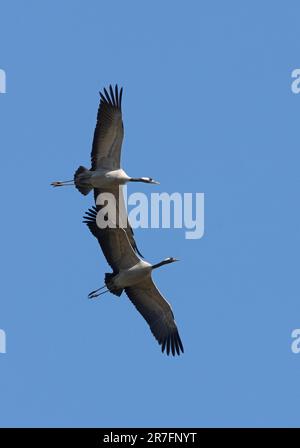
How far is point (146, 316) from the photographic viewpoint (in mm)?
39969

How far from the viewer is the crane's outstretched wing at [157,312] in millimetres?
39688

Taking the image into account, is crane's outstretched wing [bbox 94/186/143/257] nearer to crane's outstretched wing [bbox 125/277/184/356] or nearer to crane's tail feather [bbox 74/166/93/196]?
crane's tail feather [bbox 74/166/93/196]

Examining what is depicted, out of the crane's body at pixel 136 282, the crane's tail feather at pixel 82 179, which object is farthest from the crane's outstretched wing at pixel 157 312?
the crane's tail feather at pixel 82 179

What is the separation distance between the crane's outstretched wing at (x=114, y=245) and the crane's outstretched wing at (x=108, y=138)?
1.14m

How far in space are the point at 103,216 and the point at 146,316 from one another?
2.72m

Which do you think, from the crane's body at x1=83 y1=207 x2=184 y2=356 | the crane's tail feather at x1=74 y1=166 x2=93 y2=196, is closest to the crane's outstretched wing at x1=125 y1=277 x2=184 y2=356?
the crane's body at x1=83 y1=207 x2=184 y2=356

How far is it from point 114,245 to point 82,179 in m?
1.73

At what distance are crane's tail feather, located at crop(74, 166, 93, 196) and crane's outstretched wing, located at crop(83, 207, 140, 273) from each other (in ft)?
1.67

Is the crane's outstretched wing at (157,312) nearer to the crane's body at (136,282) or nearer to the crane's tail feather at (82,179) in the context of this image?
the crane's body at (136,282)

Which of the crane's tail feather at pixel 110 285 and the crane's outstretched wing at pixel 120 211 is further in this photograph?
the crane's tail feather at pixel 110 285

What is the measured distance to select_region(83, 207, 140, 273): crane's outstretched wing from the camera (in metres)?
39.2

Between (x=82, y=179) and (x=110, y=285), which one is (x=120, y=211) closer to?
(x=82, y=179)

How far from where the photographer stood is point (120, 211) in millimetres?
39281
